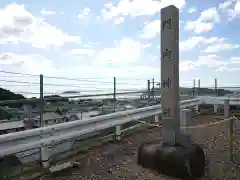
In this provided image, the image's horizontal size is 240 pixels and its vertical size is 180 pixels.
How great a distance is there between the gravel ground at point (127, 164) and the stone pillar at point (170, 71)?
848 mm

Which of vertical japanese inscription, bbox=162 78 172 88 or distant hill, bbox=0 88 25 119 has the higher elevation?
vertical japanese inscription, bbox=162 78 172 88

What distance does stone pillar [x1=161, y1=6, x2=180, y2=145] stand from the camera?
448 cm

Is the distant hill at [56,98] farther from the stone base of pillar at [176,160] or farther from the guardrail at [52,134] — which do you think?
the stone base of pillar at [176,160]

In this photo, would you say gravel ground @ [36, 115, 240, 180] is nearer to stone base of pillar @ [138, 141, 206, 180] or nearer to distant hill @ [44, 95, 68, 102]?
stone base of pillar @ [138, 141, 206, 180]

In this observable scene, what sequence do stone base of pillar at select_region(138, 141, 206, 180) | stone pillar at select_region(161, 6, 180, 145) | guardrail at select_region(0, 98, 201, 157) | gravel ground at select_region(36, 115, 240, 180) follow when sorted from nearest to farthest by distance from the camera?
guardrail at select_region(0, 98, 201, 157) < stone base of pillar at select_region(138, 141, 206, 180) < gravel ground at select_region(36, 115, 240, 180) < stone pillar at select_region(161, 6, 180, 145)

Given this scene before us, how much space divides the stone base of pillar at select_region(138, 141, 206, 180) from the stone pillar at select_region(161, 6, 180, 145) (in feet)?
0.79

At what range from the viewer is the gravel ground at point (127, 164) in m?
4.29

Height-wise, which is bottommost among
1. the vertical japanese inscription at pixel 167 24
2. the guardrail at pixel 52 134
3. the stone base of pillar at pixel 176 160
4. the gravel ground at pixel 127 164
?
the gravel ground at pixel 127 164

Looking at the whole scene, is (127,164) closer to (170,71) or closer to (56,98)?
(170,71)

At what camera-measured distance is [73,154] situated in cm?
525

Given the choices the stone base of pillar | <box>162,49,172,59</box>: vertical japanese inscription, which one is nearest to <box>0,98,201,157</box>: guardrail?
the stone base of pillar

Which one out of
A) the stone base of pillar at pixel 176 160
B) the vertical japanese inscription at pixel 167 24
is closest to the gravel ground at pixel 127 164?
the stone base of pillar at pixel 176 160

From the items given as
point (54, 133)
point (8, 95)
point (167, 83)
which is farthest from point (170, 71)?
point (8, 95)

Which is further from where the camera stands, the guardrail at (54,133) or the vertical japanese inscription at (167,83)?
the vertical japanese inscription at (167,83)
